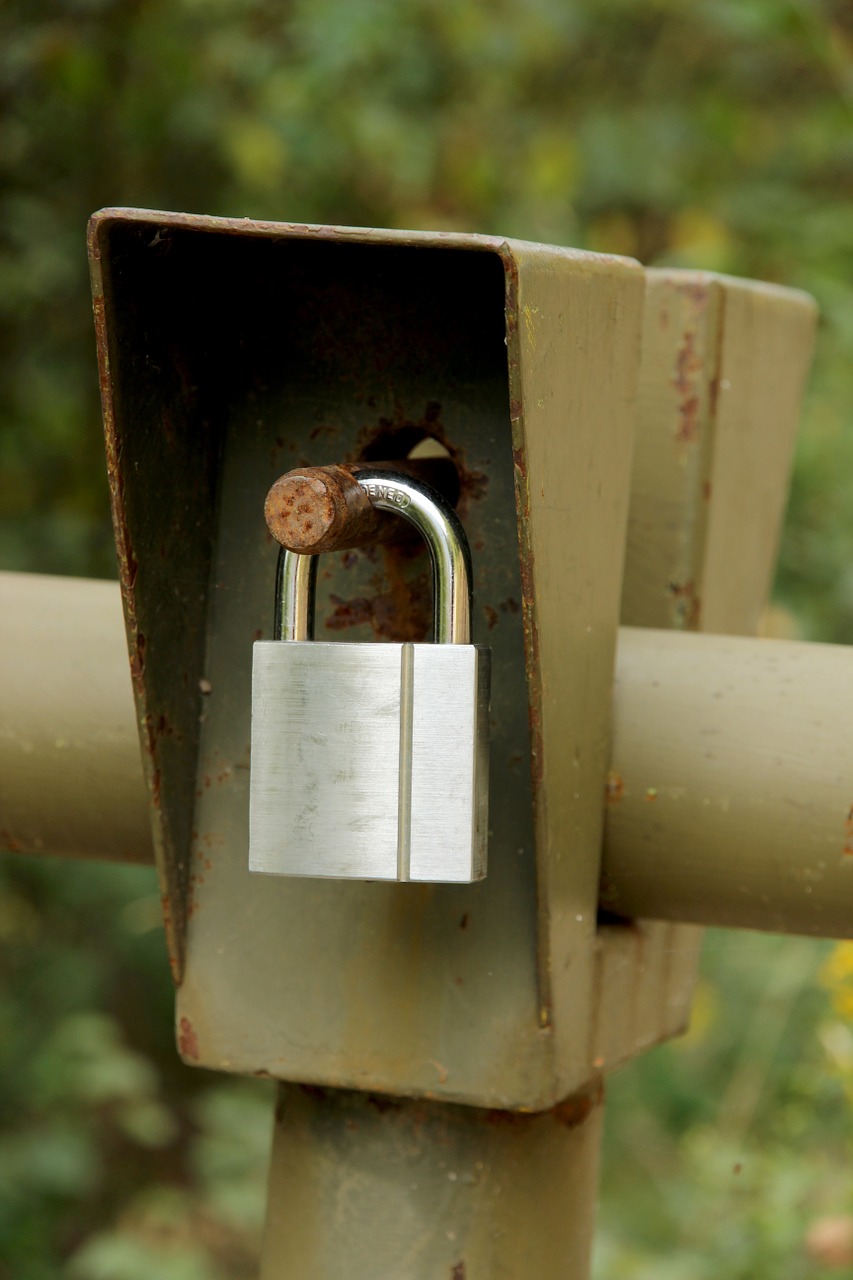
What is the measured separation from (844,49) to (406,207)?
2.77ft

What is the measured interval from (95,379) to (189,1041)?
2.01 meters

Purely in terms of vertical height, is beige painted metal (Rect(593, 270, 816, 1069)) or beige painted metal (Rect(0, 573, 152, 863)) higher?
beige painted metal (Rect(593, 270, 816, 1069))

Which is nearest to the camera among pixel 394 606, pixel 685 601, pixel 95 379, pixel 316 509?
pixel 316 509

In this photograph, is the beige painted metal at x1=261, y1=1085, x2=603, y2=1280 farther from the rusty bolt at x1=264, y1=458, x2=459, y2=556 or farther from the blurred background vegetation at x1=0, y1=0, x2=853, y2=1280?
the blurred background vegetation at x1=0, y1=0, x2=853, y2=1280

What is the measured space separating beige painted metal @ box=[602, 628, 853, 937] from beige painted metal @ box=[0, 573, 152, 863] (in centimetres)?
22

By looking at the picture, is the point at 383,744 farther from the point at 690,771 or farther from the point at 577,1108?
the point at 577,1108

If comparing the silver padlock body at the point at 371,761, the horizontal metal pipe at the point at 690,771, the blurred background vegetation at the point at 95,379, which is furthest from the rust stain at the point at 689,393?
the blurred background vegetation at the point at 95,379

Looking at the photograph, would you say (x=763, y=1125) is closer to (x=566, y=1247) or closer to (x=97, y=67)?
(x=566, y=1247)

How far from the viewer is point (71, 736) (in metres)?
0.68

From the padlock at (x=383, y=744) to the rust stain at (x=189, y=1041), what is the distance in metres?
0.12

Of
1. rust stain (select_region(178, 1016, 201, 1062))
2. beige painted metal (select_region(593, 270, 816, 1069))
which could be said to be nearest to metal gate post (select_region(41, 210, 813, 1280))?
rust stain (select_region(178, 1016, 201, 1062))

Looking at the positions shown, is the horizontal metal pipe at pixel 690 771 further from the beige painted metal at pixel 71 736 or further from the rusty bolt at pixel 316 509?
the rusty bolt at pixel 316 509

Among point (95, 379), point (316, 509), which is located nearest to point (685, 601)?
point (316, 509)

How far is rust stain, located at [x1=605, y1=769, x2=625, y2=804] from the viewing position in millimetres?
618
